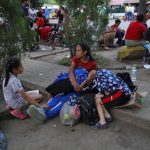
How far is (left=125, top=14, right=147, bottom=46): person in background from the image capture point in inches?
325

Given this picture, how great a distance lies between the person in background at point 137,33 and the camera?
8266 millimetres

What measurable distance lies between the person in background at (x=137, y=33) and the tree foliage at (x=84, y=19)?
2.89 ft

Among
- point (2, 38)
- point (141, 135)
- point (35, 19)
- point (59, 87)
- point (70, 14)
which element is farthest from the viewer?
point (35, 19)

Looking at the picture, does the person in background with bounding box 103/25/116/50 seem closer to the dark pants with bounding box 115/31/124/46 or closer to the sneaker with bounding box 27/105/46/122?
the dark pants with bounding box 115/31/124/46

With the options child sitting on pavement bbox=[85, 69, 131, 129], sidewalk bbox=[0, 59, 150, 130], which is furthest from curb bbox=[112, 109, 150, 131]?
child sitting on pavement bbox=[85, 69, 131, 129]

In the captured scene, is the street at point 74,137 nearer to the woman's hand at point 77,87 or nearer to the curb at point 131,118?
the curb at point 131,118

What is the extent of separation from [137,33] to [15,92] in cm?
441

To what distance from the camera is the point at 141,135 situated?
4371 millimetres

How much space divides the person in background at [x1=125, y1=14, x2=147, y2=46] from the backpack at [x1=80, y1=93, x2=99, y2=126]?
4.06 m

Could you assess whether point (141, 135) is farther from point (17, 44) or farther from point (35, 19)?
point (35, 19)

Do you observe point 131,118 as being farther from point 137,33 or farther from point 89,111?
point 137,33

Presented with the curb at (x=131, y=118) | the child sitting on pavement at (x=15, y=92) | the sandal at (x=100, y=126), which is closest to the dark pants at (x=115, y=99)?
the curb at (x=131, y=118)

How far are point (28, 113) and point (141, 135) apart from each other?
1.74 m

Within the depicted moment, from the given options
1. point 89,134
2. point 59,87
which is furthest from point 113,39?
point 89,134
